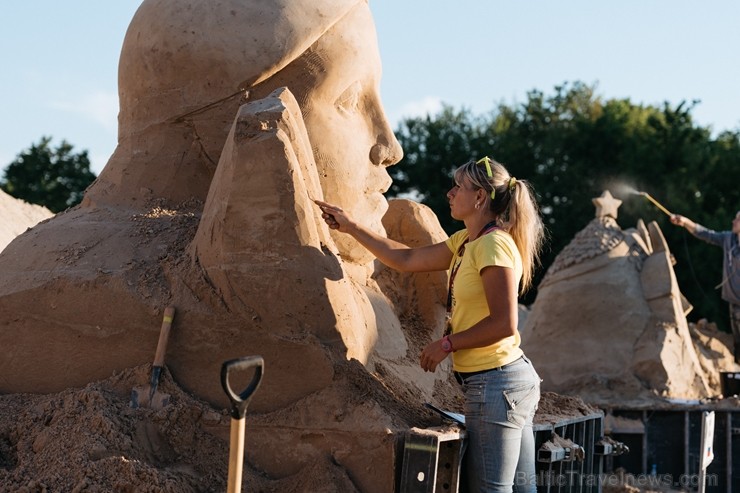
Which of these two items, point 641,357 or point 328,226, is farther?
point 641,357

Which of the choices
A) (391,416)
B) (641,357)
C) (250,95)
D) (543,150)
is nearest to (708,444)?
(391,416)

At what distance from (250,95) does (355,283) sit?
100cm

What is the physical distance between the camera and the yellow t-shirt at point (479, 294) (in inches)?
136

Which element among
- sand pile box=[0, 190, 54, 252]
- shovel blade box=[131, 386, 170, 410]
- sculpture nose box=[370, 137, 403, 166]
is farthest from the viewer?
sand pile box=[0, 190, 54, 252]

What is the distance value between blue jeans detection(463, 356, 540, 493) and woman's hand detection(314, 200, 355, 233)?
0.92 metres

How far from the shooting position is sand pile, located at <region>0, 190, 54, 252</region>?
9656 mm

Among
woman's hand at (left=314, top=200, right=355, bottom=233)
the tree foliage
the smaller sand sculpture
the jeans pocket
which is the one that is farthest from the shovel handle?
the tree foliage

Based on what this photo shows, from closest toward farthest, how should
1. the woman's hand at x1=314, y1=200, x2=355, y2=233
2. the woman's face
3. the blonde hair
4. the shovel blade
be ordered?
the blonde hair, the shovel blade, the woman's hand at x1=314, y1=200, x2=355, y2=233, the woman's face

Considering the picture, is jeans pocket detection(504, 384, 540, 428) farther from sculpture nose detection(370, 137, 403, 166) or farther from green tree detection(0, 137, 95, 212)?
green tree detection(0, 137, 95, 212)

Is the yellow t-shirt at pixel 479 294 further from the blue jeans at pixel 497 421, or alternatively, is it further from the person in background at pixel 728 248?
the person in background at pixel 728 248

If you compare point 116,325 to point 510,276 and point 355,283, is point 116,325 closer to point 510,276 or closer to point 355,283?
point 355,283

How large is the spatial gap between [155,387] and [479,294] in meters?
1.34

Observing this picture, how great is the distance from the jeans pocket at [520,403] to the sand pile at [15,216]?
695 centimetres

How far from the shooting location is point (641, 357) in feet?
37.0
